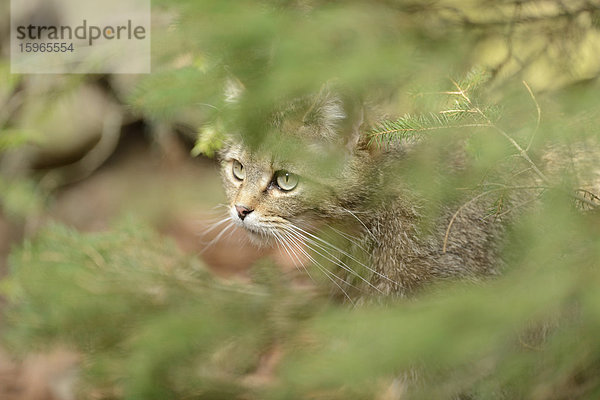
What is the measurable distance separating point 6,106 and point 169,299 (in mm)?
2946

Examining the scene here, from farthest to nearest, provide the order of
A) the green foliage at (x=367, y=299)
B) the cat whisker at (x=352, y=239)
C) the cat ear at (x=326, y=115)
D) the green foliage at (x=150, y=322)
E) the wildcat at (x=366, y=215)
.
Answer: the cat whisker at (x=352, y=239), the wildcat at (x=366, y=215), the cat ear at (x=326, y=115), the green foliage at (x=150, y=322), the green foliage at (x=367, y=299)

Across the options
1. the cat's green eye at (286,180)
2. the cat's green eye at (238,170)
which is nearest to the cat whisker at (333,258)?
the cat's green eye at (286,180)

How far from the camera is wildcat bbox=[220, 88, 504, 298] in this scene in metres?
2.38

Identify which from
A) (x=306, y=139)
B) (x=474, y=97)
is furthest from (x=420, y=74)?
(x=306, y=139)

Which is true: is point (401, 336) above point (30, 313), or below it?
above

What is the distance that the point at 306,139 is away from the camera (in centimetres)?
222

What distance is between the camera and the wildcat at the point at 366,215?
7.82 feet

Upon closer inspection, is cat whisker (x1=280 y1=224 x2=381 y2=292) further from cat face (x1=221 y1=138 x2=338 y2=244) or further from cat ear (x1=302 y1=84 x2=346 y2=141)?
cat ear (x1=302 y1=84 x2=346 y2=141)

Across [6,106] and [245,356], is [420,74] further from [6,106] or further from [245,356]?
[6,106]

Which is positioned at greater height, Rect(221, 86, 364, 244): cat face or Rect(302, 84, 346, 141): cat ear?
Rect(302, 84, 346, 141): cat ear

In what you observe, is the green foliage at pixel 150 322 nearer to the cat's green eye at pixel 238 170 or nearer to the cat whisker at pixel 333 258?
the cat whisker at pixel 333 258

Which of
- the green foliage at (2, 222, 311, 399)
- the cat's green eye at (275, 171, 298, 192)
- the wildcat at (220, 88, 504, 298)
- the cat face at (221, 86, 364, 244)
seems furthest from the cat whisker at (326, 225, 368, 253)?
the green foliage at (2, 222, 311, 399)

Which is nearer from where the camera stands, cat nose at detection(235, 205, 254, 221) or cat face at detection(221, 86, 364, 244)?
cat face at detection(221, 86, 364, 244)

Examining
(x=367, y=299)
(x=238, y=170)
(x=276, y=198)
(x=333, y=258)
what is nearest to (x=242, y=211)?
(x=276, y=198)
